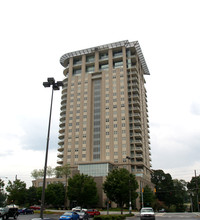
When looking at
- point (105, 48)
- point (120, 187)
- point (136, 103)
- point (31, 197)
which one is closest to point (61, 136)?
point (31, 197)

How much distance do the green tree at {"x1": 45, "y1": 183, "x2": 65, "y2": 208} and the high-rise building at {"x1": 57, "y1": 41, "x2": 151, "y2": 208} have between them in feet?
52.9

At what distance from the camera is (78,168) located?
313ft

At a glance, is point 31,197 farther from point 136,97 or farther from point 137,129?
point 136,97

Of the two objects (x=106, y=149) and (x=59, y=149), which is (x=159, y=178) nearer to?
(x=106, y=149)

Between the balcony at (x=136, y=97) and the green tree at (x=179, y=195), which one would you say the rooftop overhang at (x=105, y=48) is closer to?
the balcony at (x=136, y=97)

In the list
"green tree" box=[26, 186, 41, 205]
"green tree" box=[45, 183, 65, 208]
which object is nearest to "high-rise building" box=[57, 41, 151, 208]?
"green tree" box=[45, 183, 65, 208]

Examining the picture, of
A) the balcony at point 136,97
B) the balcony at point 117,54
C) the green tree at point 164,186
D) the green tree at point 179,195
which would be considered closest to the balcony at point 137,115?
the balcony at point 136,97

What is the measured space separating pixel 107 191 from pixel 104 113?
56.1 metres

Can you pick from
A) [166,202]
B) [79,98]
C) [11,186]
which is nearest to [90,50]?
[79,98]

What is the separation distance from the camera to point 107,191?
51.9 metres

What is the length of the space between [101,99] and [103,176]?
36788 mm

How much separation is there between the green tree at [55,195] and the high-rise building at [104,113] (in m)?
16.1

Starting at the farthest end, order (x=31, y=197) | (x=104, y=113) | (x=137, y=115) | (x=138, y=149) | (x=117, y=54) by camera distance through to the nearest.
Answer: (x=117, y=54) → (x=104, y=113) → (x=137, y=115) → (x=138, y=149) → (x=31, y=197)

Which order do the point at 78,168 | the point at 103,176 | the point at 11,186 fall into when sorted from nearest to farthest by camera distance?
the point at 11,186, the point at 103,176, the point at 78,168
